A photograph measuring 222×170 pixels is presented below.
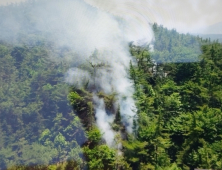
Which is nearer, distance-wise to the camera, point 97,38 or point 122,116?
point 122,116

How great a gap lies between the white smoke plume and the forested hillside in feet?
1.65

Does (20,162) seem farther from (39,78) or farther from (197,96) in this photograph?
(197,96)

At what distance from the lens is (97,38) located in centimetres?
3991

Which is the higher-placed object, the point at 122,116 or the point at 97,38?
the point at 97,38

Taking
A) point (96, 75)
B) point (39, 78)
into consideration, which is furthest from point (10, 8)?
point (96, 75)

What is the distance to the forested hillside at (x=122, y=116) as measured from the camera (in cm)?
1642

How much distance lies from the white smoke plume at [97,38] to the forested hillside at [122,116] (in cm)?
50

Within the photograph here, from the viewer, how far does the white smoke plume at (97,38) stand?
20625mm

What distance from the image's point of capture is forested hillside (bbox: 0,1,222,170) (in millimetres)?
16422

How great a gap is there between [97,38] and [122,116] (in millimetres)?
21905

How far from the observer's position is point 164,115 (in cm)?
1972

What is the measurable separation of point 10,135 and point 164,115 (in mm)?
24616

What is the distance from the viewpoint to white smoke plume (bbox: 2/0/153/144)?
20.6 m

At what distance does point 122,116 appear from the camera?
19.6m
